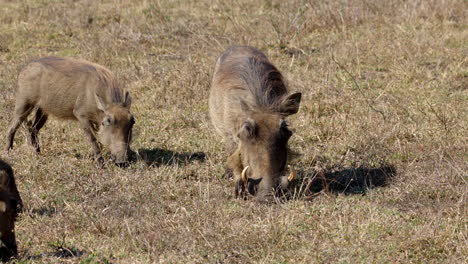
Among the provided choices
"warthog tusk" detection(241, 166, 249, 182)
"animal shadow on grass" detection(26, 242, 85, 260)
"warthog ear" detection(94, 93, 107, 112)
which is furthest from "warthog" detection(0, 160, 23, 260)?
"warthog ear" detection(94, 93, 107, 112)

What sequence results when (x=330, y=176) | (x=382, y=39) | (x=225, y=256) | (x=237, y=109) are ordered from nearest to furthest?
(x=225, y=256) → (x=237, y=109) → (x=330, y=176) → (x=382, y=39)

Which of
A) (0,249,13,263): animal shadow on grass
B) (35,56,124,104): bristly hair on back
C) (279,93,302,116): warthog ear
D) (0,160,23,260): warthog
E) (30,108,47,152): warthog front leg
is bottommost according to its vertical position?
(30,108,47,152): warthog front leg

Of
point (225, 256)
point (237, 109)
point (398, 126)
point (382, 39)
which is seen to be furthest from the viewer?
point (382, 39)

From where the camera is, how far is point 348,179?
5.09m

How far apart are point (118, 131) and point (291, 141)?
4.24 ft

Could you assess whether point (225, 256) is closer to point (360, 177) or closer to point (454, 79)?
point (360, 177)

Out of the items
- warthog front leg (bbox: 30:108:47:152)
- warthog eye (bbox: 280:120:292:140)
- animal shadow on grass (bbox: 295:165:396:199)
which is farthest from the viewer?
warthog front leg (bbox: 30:108:47:152)

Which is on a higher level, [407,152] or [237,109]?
[237,109]

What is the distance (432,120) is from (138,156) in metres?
2.32

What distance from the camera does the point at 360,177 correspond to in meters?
5.11

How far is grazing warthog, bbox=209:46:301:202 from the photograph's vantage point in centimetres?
434

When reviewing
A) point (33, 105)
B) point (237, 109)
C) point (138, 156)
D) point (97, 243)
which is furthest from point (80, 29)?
point (97, 243)

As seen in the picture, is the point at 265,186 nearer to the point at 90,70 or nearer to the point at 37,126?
the point at 90,70

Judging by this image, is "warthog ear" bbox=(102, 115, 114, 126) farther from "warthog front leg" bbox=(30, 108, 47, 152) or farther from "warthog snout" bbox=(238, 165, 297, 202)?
"warthog snout" bbox=(238, 165, 297, 202)
